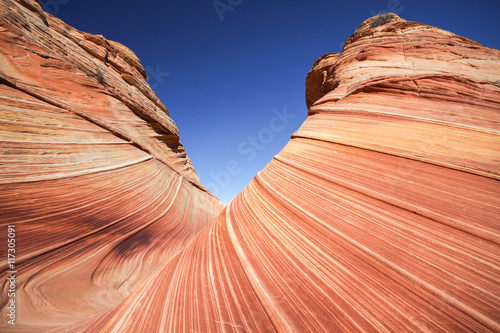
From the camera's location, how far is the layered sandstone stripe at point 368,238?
1.13 meters

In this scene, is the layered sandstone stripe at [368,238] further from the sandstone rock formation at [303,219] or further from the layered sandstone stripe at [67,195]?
the layered sandstone stripe at [67,195]

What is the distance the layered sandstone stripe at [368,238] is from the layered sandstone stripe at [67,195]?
0.86 metres

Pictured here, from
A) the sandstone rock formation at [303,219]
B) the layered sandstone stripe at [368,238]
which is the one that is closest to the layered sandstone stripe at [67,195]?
the sandstone rock formation at [303,219]

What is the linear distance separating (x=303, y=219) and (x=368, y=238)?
1.90 ft

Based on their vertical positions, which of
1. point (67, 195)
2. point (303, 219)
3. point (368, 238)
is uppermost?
point (368, 238)

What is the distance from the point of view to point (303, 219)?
1.89 meters

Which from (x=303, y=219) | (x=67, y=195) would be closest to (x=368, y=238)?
(x=303, y=219)

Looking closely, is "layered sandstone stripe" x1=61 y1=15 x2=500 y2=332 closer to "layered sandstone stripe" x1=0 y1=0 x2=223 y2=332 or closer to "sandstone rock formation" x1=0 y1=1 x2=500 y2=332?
"sandstone rock formation" x1=0 y1=1 x2=500 y2=332

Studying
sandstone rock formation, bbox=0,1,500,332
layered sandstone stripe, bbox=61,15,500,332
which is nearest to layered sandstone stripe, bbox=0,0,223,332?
sandstone rock formation, bbox=0,1,500,332

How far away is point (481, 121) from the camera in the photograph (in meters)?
1.97

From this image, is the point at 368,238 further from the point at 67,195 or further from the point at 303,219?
the point at 67,195

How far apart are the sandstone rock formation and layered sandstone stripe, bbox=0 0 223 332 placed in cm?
2

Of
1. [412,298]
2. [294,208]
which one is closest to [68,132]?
[294,208]

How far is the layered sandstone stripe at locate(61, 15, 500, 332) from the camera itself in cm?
113
